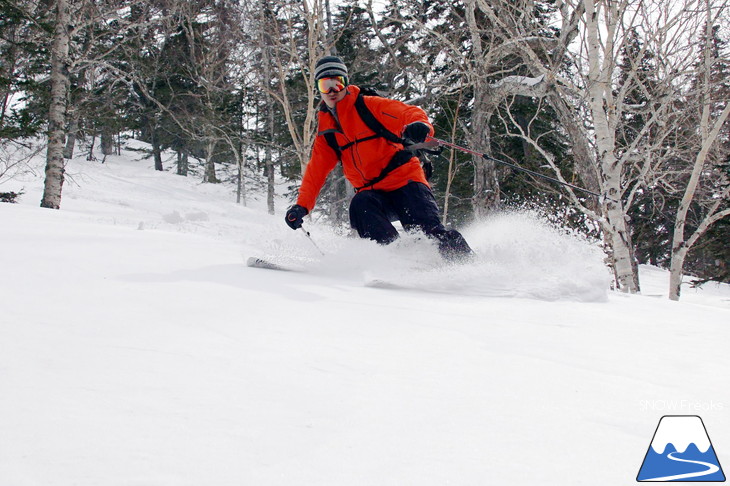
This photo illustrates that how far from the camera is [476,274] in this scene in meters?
3.46

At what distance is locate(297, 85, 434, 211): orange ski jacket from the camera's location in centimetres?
396

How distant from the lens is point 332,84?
3.89 metres

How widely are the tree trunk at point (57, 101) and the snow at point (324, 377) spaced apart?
8279 millimetres

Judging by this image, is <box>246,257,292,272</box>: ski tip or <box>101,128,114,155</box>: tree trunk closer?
<box>246,257,292,272</box>: ski tip

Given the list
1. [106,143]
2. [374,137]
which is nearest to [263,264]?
[374,137]

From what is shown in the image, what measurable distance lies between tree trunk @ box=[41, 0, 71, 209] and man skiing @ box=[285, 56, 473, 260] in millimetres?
8173

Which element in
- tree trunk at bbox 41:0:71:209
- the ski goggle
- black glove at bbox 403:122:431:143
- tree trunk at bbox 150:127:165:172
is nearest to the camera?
black glove at bbox 403:122:431:143

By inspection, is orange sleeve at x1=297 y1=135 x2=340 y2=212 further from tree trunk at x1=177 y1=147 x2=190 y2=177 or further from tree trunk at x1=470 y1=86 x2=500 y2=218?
tree trunk at x1=177 y1=147 x2=190 y2=177

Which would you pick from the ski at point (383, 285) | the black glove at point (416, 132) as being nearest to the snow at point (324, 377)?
the ski at point (383, 285)

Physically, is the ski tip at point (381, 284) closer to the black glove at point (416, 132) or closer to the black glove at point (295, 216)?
the black glove at point (295, 216)

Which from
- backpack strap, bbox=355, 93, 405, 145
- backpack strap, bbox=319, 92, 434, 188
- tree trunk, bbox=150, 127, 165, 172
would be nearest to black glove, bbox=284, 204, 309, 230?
backpack strap, bbox=319, 92, 434, 188

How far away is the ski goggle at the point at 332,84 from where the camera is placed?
3.88 metres

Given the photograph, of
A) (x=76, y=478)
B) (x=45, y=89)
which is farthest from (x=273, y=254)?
(x=45, y=89)

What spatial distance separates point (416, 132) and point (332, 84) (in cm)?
77
